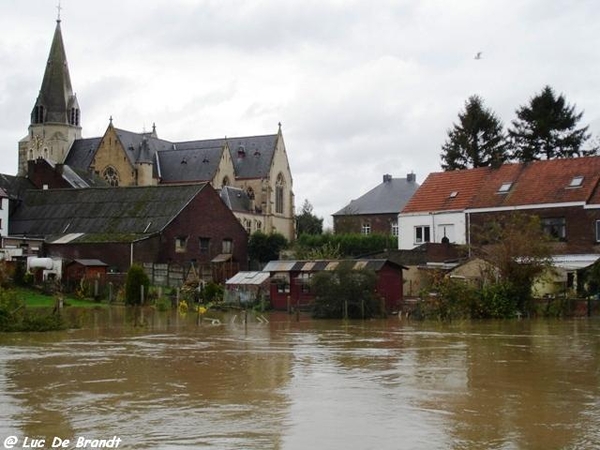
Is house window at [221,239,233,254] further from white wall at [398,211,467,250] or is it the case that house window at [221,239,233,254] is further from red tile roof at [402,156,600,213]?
red tile roof at [402,156,600,213]

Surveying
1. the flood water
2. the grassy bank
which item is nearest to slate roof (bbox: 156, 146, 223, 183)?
the grassy bank

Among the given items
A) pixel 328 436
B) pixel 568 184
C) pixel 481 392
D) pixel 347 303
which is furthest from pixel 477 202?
pixel 328 436

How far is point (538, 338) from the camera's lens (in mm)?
27828

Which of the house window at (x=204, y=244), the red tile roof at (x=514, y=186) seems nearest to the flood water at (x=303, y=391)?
the red tile roof at (x=514, y=186)

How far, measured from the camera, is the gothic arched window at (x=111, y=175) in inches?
3568

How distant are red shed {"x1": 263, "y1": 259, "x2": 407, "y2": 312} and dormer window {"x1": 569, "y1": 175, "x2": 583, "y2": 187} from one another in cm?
1124

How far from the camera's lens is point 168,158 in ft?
307

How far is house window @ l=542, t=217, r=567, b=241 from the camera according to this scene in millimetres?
46719

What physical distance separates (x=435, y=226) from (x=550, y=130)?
62.2 feet

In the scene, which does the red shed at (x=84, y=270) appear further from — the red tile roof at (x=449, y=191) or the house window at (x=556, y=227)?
the house window at (x=556, y=227)

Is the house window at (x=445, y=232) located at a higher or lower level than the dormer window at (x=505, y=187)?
lower

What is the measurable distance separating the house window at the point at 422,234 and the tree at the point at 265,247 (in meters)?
20.2

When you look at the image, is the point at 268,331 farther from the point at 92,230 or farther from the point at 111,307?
the point at 92,230

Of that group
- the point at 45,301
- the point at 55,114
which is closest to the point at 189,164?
the point at 55,114
